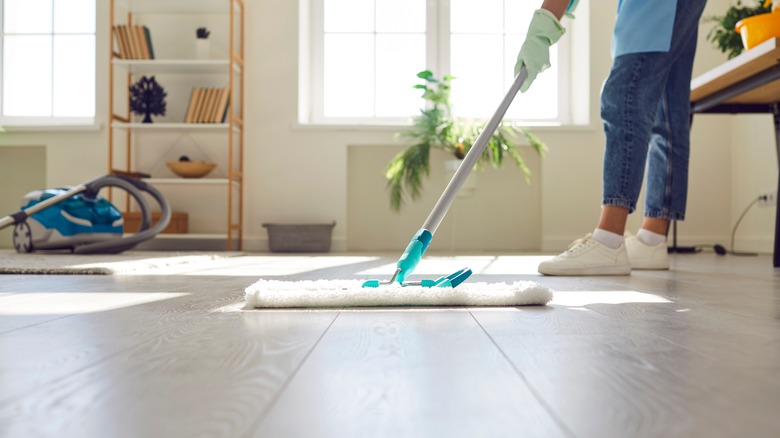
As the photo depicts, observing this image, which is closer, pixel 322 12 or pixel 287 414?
pixel 287 414

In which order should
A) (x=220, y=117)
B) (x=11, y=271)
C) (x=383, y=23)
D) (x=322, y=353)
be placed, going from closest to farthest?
(x=322, y=353)
(x=11, y=271)
(x=220, y=117)
(x=383, y=23)

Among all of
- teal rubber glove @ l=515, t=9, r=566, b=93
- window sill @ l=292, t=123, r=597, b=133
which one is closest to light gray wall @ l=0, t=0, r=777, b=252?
window sill @ l=292, t=123, r=597, b=133

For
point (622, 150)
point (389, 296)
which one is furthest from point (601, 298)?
point (622, 150)

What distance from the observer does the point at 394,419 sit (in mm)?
429

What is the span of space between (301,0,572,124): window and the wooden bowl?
700mm

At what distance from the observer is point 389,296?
1037 millimetres

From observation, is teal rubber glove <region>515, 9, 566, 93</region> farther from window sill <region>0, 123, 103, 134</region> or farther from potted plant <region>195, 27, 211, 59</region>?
window sill <region>0, 123, 103, 134</region>

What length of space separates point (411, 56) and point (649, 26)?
2.62 meters

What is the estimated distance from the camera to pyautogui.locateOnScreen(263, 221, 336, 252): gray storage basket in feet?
12.7

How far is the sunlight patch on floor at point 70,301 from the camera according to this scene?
1042mm

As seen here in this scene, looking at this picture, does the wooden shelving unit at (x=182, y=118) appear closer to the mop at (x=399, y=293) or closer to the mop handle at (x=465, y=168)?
the mop handle at (x=465, y=168)

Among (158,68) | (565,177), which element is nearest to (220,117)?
(158,68)

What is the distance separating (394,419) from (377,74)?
4075 millimetres

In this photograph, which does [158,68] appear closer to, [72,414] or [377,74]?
[377,74]
